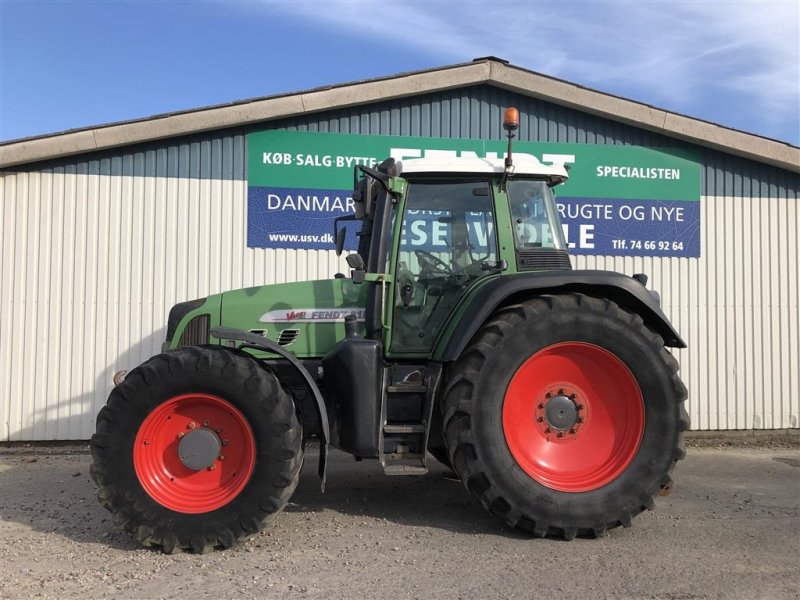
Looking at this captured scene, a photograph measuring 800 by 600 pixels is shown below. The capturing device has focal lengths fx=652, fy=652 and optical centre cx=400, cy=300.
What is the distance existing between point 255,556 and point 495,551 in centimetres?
151

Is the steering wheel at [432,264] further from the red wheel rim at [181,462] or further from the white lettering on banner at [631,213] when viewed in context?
the white lettering on banner at [631,213]

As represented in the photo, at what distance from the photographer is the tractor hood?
4902 millimetres

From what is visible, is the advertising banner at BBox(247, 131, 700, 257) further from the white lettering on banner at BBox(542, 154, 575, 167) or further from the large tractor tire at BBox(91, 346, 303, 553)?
the large tractor tire at BBox(91, 346, 303, 553)

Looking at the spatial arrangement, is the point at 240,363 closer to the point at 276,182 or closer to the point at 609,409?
the point at 609,409

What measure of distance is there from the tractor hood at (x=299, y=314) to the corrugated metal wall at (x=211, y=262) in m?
2.89

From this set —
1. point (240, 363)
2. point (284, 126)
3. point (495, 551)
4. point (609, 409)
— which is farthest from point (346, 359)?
point (284, 126)

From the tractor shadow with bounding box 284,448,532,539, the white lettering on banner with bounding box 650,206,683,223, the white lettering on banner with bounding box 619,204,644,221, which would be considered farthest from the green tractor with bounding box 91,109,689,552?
the white lettering on banner with bounding box 650,206,683,223

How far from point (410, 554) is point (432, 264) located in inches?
78.0

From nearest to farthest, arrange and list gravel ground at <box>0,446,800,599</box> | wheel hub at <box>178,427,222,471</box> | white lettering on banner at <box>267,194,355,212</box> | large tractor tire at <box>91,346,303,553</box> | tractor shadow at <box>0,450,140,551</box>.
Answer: gravel ground at <box>0,446,800,599</box> < large tractor tire at <box>91,346,303,553</box> < wheel hub at <box>178,427,222,471</box> < tractor shadow at <box>0,450,140,551</box> < white lettering on banner at <box>267,194,355,212</box>

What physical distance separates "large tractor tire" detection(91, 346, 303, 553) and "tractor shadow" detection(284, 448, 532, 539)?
994 mm

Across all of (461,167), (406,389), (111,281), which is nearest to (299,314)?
(406,389)

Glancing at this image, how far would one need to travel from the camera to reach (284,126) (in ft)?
25.9

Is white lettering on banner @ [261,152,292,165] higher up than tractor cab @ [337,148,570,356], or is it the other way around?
white lettering on banner @ [261,152,292,165]

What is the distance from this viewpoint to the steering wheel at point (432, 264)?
4746mm
